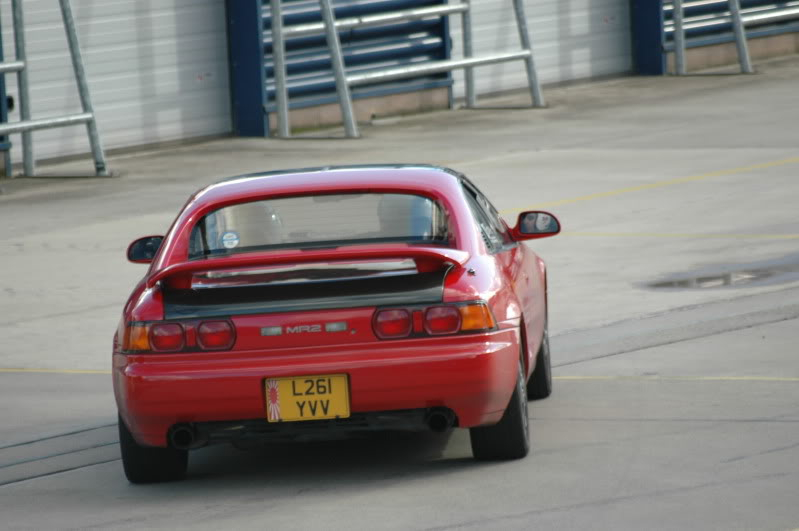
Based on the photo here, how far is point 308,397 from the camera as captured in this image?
6.21 m

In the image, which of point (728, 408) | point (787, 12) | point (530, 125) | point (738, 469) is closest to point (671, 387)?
point (728, 408)

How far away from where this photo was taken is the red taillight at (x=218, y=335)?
6262mm

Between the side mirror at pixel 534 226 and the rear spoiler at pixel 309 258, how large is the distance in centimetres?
132

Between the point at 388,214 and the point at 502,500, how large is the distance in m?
1.44

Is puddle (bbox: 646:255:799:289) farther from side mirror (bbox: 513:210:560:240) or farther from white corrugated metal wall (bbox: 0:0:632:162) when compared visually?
white corrugated metal wall (bbox: 0:0:632:162)

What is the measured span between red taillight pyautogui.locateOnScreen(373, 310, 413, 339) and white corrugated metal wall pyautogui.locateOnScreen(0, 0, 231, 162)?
1510 cm

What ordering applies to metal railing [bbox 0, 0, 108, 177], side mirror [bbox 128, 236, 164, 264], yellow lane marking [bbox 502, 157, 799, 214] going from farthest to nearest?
metal railing [bbox 0, 0, 108, 177], yellow lane marking [bbox 502, 157, 799, 214], side mirror [bbox 128, 236, 164, 264]

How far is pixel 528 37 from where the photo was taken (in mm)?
25391

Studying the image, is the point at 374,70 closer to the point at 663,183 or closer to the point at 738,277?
the point at 663,183

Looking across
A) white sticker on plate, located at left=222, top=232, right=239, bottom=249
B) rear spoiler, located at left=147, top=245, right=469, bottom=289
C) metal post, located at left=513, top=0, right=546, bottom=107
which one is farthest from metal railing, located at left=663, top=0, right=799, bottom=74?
rear spoiler, located at left=147, top=245, right=469, bottom=289

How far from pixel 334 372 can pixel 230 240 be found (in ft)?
3.31

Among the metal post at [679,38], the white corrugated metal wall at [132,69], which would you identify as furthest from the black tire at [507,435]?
the metal post at [679,38]

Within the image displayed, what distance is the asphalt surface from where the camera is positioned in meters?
6.14

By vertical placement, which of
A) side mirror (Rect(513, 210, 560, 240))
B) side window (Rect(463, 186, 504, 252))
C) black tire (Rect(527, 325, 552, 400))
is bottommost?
black tire (Rect(527, 325, 552, 400))
